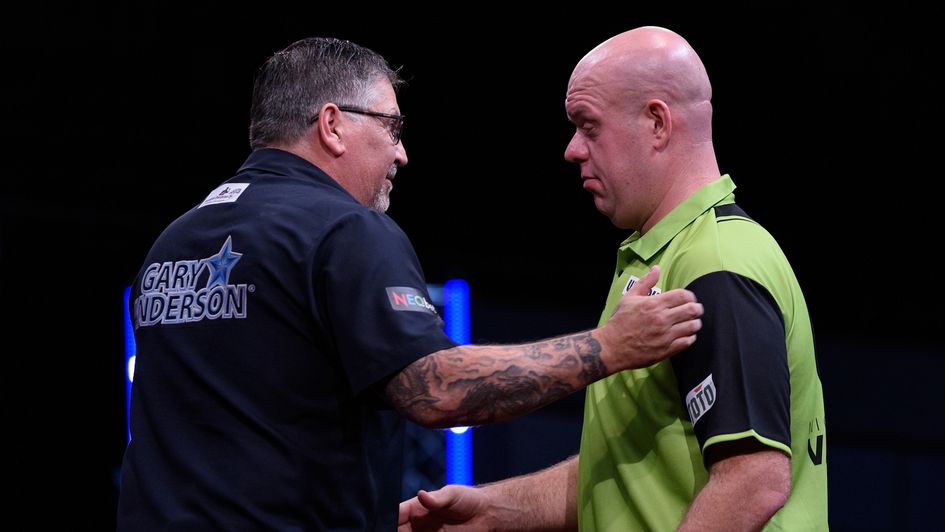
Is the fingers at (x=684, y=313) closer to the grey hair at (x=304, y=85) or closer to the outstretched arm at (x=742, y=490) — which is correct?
the outstretched arm at (x=742, y=490)

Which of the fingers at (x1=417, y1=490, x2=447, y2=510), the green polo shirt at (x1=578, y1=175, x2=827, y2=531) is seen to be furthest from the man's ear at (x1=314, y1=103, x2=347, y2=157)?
the fingers at (x1=417, y1=490, x2=447, y2=510)

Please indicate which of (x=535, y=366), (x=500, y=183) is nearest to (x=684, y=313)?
(x=535, y=366)

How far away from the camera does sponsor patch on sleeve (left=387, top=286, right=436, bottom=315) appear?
1776 mm

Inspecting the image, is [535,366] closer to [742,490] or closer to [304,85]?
[742,490]

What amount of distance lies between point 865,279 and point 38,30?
377 cm

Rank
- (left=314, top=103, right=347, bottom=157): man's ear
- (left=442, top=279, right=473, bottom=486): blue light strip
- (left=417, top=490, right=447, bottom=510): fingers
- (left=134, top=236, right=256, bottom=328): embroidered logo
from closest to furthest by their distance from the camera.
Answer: (left=134, top=236, right=256, bottom=328): embroidered logo → (left=314, top=103, right=347, bottom=157): man's ear → (left=417, top=490, right=447, bottom=510): fingers → (left=442, top=279, right=473, bottom=486): blue light strip

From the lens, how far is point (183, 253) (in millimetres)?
1962

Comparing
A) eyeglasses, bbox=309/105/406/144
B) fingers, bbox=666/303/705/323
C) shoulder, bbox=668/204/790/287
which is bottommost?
fingers, bbox=666/303/705/323

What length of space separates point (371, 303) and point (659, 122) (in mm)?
587

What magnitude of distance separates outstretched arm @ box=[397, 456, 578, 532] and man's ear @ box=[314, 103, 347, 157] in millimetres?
682

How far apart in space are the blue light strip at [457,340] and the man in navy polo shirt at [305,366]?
8.77ft

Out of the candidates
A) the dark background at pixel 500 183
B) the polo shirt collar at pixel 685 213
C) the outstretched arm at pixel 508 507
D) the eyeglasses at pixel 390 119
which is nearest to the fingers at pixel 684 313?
the polo shirt collar at pixel 685 213

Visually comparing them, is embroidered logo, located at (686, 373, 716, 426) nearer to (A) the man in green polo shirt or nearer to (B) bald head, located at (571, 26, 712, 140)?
(A) the man in green polo shirt

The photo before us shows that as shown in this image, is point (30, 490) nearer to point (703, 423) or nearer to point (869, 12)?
point (703, 423)
